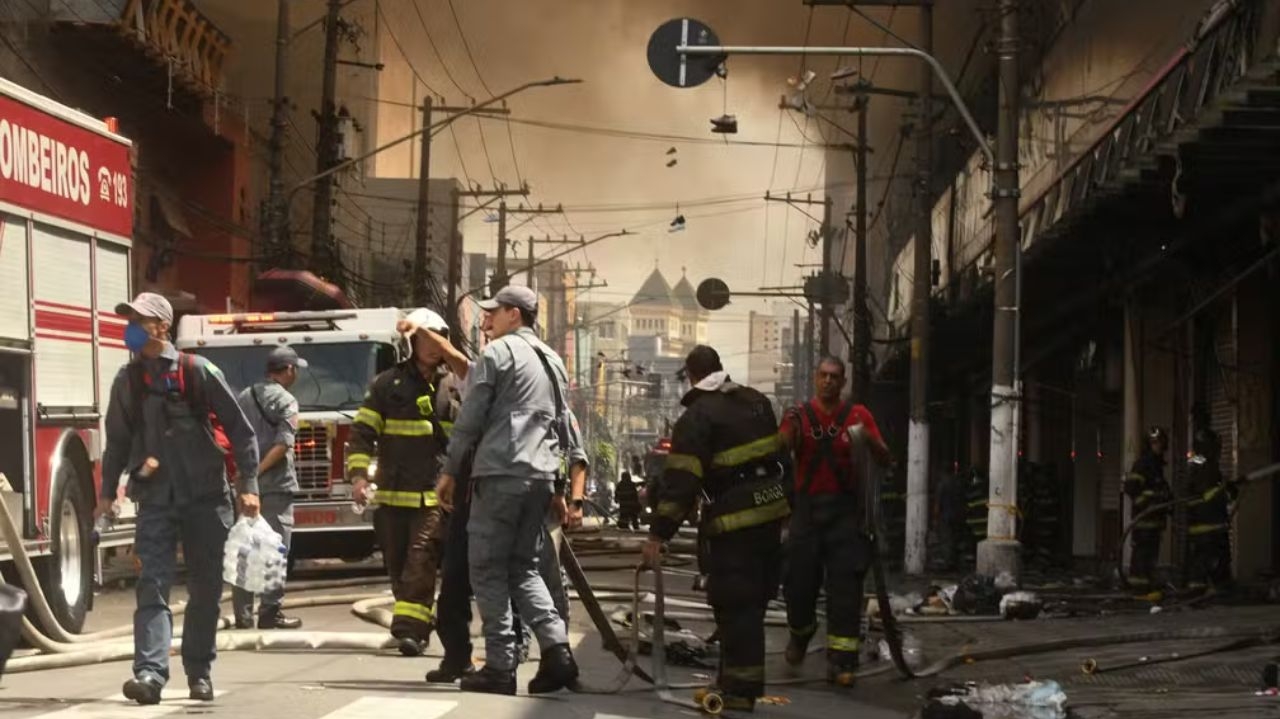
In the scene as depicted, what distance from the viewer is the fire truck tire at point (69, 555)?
13.6 metres

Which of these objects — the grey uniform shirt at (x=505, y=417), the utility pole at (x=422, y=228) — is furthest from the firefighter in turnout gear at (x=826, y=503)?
the utility pole at (x=422, y=228)

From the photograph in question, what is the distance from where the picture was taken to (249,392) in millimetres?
13898

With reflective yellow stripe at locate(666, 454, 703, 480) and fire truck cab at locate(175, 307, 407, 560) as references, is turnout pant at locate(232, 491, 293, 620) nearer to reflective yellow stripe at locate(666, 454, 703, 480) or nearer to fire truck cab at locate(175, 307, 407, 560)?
reflective yellow stripe at locate(666, 454, 703, 480)

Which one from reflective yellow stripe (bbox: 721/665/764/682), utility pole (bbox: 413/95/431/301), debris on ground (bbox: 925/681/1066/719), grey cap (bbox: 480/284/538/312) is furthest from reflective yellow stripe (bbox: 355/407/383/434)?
utility pole (bbox: 413/95/431/301)

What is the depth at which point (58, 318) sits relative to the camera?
548 inches

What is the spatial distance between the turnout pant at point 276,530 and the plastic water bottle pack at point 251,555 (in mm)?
2872

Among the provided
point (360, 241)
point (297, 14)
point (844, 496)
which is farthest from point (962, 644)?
point (360, 241)

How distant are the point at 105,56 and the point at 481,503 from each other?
30378 millimetres

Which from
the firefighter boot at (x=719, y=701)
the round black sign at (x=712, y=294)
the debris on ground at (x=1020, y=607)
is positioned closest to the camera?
the firefighter boot at (x=719, y=701)

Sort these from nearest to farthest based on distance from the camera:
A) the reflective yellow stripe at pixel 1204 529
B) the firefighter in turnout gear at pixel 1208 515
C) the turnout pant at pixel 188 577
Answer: the turnout pant at pixel 188 577, the firefighter in turnout gear at pixel 1208 515, the reflective yellow stripe at pixel 1204 529

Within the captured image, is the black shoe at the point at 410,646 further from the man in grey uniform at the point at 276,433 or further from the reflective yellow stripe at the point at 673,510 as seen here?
the reflective yellow stripe at the point at 673,510

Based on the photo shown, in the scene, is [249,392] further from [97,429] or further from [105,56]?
[105,56]

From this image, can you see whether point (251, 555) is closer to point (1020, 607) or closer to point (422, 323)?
point (422, 323)

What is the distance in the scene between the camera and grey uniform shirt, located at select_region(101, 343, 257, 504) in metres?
9.29
